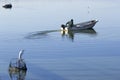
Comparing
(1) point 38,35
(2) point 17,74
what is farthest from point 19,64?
(1) point 38,35

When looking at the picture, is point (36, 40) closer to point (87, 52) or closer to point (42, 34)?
point (42, 34)

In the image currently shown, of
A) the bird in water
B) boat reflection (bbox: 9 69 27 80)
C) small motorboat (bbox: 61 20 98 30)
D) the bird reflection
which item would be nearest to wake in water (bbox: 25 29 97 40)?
small motorboat (bbox: 61 20 98 30)

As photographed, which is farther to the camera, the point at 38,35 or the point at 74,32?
the point at 74,32

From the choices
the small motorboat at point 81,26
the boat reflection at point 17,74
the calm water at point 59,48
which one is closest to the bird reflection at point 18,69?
the boat reflection at point 17,74

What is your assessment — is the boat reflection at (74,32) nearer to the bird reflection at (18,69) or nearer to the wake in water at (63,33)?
the wake in water at (63,33)

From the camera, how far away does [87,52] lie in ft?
135

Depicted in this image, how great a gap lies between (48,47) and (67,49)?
94.8 inches

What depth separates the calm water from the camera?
32875 millimetres

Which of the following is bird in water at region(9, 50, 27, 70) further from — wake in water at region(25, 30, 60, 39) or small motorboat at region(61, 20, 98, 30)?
small motorboat at region(61, 20, 98, 30)

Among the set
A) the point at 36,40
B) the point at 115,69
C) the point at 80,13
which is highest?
the point at 80,13

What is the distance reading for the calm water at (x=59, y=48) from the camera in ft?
108

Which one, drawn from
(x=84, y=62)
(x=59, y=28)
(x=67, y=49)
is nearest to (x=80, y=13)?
(x=59, y=28)

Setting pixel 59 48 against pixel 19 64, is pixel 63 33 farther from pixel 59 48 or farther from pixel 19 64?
pixel 19 64

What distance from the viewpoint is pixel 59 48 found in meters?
44.1
